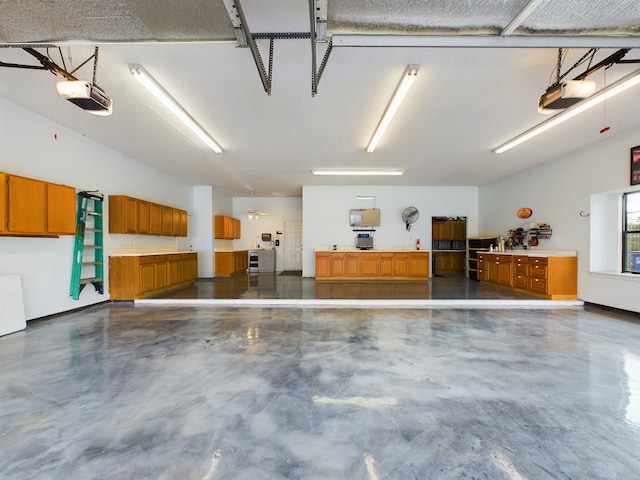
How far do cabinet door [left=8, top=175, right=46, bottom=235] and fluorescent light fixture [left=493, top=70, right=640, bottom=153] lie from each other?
7.70m

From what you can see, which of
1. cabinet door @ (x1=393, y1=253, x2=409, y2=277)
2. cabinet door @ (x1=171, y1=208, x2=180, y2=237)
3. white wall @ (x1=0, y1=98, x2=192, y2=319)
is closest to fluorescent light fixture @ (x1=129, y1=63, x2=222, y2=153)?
white wall @ (x1=0, y1=98, x2=192, y2=319)

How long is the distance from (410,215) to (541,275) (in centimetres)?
396

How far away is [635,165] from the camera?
499 centimetres

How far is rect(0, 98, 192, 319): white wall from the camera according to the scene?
4234 mm

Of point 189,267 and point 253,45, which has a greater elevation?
point 253,45

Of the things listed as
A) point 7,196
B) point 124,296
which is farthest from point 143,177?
point 7,196

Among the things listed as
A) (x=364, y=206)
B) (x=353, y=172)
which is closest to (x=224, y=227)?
(x=364, y=206)

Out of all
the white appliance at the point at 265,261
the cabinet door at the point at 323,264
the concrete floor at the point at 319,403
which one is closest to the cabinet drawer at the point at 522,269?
the concrete floor at the point at 319,403

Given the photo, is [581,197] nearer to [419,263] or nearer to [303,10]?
[419,263]

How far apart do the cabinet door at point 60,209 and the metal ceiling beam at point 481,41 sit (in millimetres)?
4753

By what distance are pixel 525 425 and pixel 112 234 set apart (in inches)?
291

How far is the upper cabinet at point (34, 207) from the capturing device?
3775mm

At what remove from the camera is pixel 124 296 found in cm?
611

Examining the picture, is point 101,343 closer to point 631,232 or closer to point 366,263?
point 366,263
